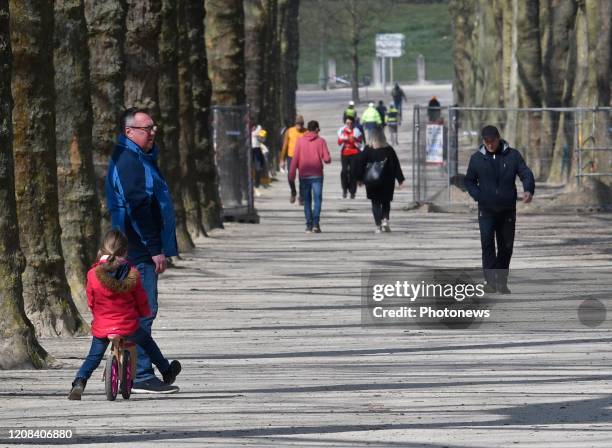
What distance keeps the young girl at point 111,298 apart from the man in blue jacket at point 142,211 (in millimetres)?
440

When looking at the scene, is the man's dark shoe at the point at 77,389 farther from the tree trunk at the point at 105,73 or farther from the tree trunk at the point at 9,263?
the tree trunk at the point at 105,73

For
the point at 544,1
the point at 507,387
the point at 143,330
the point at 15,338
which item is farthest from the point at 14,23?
the point at 544,1

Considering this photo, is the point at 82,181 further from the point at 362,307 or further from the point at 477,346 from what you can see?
the point at 477,346

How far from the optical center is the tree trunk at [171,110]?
25.7 metres

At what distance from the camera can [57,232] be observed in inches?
627

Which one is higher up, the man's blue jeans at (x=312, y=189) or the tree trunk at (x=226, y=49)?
the tree trunk at (x=226, y=49)

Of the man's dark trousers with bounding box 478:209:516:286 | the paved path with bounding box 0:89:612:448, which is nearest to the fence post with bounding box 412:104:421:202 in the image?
the paved path with bounding box 0:89:612:448

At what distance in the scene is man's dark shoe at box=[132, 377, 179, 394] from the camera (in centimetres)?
1209

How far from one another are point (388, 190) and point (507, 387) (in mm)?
17253

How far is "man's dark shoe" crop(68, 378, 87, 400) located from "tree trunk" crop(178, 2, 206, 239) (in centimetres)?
1611

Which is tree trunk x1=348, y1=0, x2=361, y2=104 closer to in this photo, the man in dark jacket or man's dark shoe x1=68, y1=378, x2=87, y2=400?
the man in dark jacket

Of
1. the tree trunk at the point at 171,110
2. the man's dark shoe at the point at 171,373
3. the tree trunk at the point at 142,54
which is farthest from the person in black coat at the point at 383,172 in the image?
the man's dark shoe at the point at 171,373

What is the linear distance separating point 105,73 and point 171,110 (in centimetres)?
664

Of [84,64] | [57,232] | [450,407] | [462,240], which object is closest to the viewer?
[450,407]
